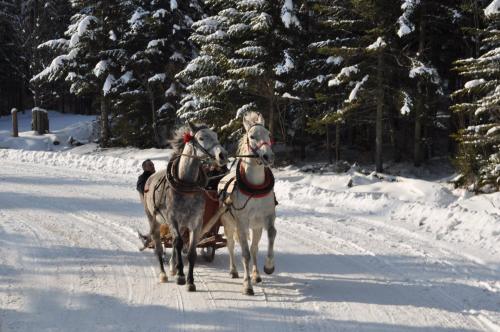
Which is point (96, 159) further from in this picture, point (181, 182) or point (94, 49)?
point (181, 182)

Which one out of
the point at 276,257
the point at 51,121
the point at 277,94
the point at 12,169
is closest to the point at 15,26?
the point at 51,121

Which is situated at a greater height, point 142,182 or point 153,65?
point 153,65

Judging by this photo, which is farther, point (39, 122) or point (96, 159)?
point (39, 122)

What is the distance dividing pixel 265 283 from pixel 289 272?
69 cm

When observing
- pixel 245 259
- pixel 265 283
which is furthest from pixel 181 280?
pixel 265 283

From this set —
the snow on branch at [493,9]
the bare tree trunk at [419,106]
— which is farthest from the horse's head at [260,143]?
the bare tree trunk at [419,106]

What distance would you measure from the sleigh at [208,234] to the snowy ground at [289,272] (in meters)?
0.26

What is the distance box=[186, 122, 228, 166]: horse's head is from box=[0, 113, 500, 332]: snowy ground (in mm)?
1882

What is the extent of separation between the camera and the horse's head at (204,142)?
266 inches

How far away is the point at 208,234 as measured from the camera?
8258 mm

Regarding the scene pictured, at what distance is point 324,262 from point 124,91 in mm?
20026

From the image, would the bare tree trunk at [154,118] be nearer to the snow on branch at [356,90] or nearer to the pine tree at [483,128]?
the snow on branch at [356,90]

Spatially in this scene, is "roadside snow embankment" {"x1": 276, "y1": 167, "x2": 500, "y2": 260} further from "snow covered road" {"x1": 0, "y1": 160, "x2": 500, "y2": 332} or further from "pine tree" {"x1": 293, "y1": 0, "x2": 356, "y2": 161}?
"pine tree" {"x1": 293, "y1": 0, "x2": 356, "y2": 161}

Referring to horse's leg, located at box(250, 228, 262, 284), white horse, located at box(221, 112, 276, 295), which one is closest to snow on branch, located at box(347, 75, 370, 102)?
white horse, located at box(221, 112, 276, 295)
